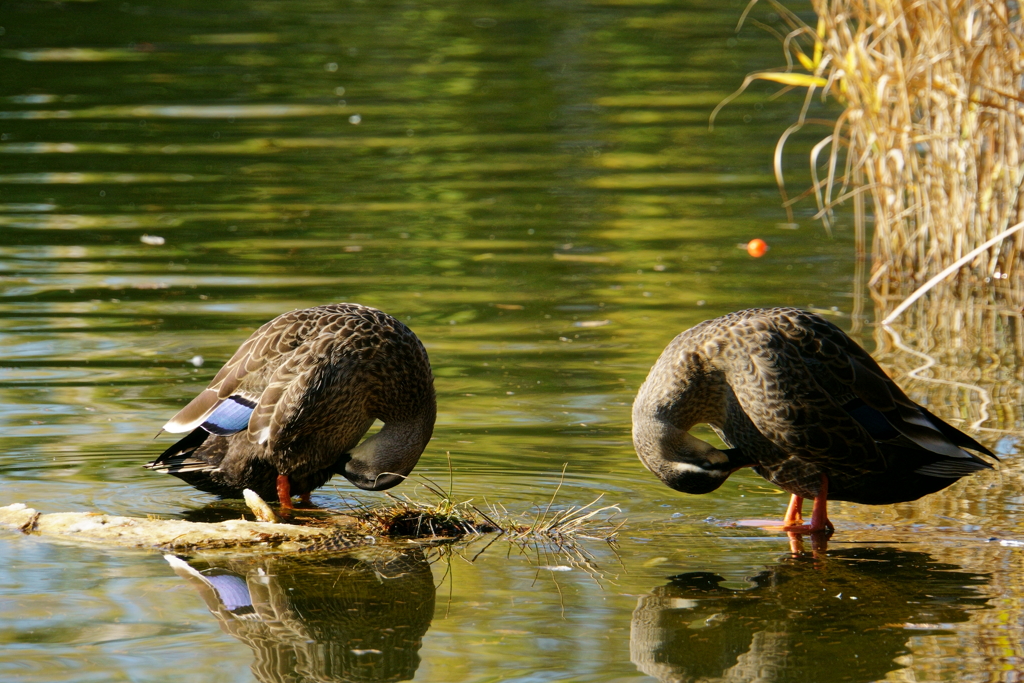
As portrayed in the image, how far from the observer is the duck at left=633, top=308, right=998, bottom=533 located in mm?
4809

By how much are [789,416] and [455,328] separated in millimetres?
3223

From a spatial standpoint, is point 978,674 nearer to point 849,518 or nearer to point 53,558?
point 849,518

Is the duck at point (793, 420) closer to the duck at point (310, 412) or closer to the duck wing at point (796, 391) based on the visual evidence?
the duck wing at point (796, 391)

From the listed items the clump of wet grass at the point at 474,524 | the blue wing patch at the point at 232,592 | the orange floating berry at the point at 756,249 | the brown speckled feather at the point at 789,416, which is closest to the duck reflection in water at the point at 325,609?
the blue wing patch at the point at 232,592

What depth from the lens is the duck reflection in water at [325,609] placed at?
3.95 meters

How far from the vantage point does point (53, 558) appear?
15.3 ft

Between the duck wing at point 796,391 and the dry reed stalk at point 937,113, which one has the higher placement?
the dry reed stalk at point 937,113

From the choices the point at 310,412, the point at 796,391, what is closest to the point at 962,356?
the point at 796,391

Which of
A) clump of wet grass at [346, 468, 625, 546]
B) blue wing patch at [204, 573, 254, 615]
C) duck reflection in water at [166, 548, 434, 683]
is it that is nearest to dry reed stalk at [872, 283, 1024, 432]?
clump of wet grass at [346, 468, 625, 546]

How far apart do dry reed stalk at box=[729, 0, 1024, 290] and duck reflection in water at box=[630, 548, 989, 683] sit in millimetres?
3394

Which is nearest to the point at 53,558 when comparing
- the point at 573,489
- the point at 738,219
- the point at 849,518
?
the point at 573,489

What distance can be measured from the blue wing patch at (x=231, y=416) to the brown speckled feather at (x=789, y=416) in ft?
4.47

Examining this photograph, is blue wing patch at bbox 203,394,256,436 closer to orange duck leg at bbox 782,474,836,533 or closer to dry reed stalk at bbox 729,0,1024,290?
orange duck leg at bbox 782,474,836,533

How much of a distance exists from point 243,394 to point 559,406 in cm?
173
